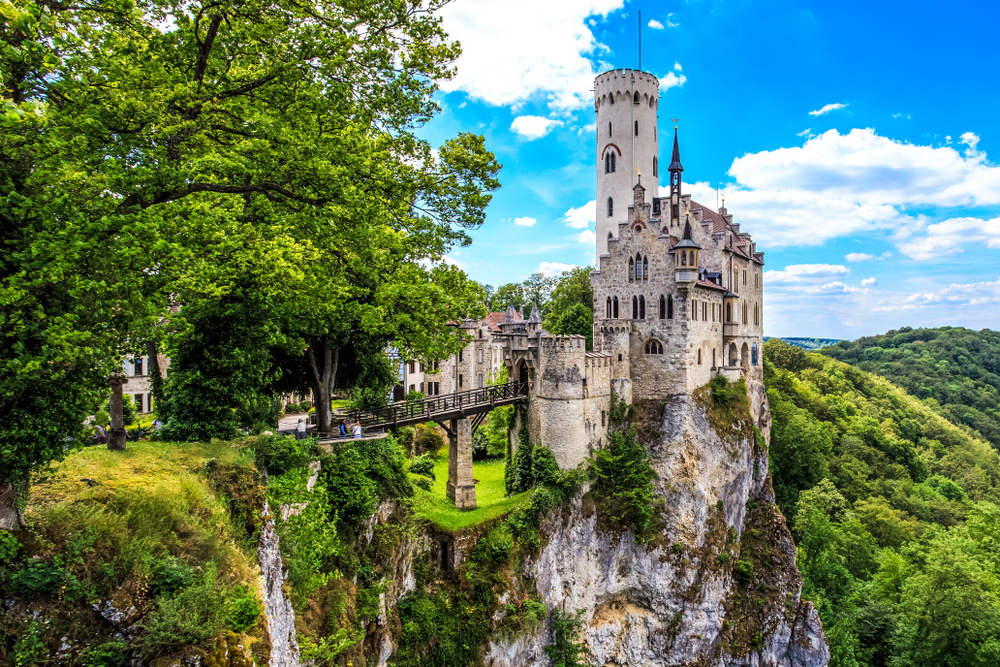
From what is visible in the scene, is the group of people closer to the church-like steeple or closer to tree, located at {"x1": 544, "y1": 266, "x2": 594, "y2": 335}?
the church-like steeple

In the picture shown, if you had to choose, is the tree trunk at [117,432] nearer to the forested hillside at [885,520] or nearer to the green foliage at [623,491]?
the green foliage at [623,491]

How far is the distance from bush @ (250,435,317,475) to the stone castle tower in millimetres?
17749

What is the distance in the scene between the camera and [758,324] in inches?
1877

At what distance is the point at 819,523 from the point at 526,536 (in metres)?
32.7

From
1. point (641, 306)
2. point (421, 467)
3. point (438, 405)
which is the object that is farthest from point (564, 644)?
point (641, 306)

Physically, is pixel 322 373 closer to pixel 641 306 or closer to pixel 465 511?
pixel 465 511

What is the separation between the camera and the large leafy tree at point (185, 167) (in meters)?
8.22

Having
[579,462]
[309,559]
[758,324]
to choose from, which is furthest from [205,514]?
[758,324]

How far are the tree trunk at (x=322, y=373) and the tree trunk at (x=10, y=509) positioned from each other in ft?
39.7

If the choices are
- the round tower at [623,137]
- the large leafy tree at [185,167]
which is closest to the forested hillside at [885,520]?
the round tower at [623,137]

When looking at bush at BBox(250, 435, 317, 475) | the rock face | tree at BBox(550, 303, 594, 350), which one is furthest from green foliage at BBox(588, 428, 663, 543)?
bush at BBox(250, 435, 317, 475)

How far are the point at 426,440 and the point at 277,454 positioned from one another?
89.2 ft

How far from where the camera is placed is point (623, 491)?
32.7 m

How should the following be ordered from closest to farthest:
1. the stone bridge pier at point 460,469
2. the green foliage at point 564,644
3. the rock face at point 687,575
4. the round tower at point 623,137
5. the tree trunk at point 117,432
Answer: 1. the tree trunk at point 117,432
2. the stone bridge pier at point 460,469
3. the green foliage at point 564,644
4. the rock face at point 687,575
5. the round tower at point 623,137
